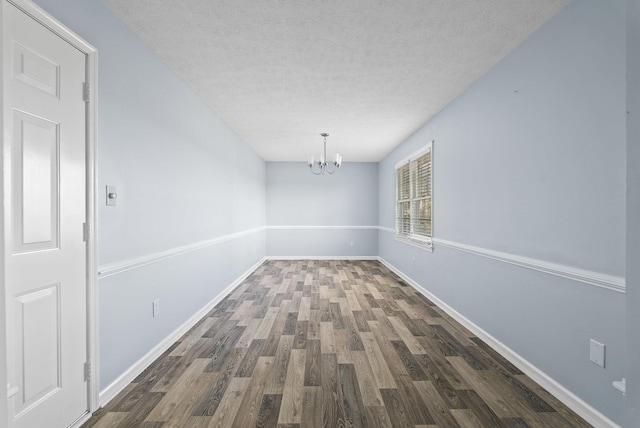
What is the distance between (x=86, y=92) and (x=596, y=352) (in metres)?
3.21

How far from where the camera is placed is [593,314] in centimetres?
181

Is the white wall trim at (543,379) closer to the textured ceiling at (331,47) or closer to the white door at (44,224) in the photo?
the textured ceiling at (331,47)

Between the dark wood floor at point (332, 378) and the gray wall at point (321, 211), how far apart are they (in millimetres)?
4192

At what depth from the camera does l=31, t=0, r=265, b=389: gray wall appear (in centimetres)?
199

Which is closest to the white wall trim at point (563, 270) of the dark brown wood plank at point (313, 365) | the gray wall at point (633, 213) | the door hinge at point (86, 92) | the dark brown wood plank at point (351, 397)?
the gray wall at point (633, 213)

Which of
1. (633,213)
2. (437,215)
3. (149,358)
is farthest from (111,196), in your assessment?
(437,215)

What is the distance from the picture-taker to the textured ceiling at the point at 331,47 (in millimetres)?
2055

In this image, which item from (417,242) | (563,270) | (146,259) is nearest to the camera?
(563,270)

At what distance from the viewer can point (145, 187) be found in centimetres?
246

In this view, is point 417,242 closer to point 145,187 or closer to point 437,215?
point 437,215

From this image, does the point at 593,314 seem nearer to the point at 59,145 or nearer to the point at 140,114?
the point at 59,145

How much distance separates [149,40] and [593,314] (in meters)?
3.45

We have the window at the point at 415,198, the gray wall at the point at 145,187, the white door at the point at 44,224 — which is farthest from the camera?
the window at the point at 415,198

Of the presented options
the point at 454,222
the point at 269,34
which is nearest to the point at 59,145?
the point at 269,34
